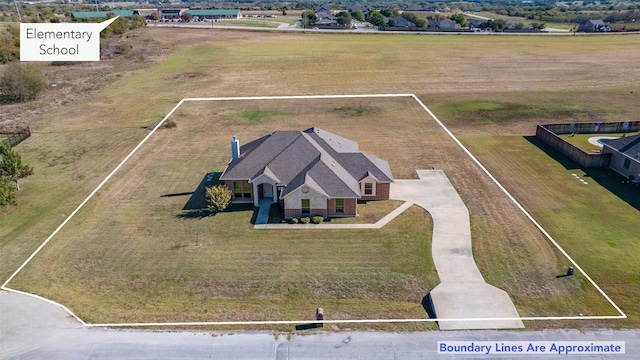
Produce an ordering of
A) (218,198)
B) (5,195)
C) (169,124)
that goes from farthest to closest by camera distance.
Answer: (169,124)
(218,198)
(5,195)

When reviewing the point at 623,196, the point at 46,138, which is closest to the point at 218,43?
the point at 46,138

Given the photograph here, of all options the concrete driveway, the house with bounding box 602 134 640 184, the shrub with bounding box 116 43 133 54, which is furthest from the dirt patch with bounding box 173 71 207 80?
the house with bounding box 602 134 640 184

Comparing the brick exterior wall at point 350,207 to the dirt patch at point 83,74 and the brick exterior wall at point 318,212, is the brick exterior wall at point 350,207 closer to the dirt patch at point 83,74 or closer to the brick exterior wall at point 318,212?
the brick exterior wall at point 318,212

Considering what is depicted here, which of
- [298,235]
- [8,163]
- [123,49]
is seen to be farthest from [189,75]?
[298,235]

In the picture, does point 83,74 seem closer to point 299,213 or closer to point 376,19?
point 299,213

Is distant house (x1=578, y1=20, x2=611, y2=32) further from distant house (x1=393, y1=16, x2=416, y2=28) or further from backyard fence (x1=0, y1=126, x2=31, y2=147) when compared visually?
backyard fence (x1=0, y1=126, x2=31, y2=147)
